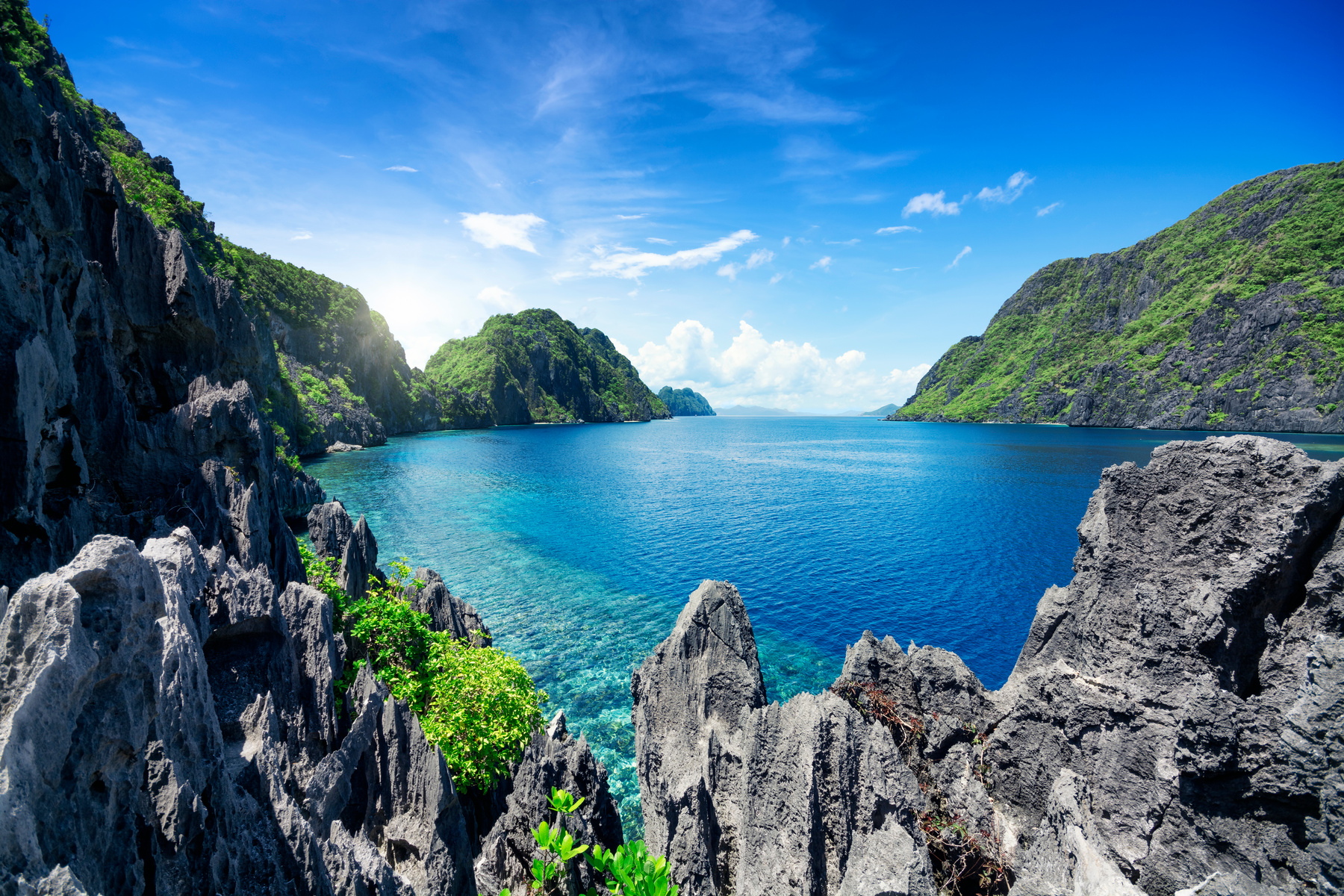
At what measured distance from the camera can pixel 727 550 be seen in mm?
50000

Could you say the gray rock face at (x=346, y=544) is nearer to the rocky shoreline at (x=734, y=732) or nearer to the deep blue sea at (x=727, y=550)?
the rocky shoreline at (x=734, y=732)

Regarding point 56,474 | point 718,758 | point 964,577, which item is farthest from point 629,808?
point 964,577

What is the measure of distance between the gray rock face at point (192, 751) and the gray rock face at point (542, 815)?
0.93 metres

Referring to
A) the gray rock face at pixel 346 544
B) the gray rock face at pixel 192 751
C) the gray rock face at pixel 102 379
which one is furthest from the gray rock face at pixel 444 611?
→ the gray rock face at pixel 192 751

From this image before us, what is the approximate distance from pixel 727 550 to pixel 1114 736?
39.8 m

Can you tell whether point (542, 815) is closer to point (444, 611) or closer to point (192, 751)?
point (192, 751)

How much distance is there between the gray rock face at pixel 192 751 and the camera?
4340 millimetres

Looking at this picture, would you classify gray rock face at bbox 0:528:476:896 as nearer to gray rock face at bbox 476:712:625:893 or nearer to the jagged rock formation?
gray rock face at bbox 476:712:625:893

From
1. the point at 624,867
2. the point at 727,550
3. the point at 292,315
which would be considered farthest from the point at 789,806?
the point at 292,315

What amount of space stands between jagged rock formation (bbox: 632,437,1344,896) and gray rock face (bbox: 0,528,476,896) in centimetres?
597

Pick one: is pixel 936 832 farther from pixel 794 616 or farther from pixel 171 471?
pixel 171 471

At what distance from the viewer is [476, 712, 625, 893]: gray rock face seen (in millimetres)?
11734

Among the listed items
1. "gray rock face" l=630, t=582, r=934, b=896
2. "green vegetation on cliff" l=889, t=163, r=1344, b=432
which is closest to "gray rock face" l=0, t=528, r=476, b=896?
"gray rock face" l=630, t=582, r=934, b=896

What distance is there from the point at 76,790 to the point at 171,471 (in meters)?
29.4
